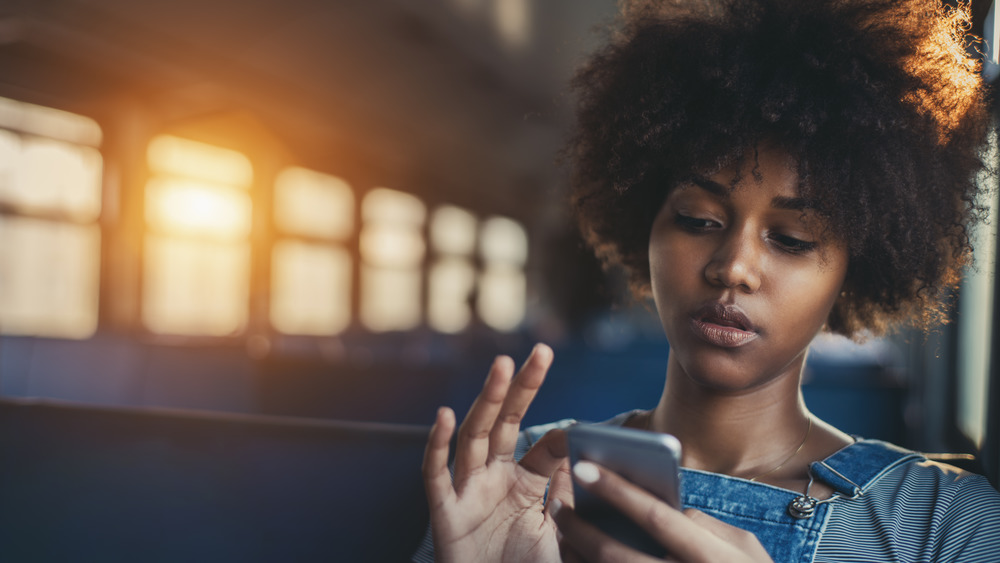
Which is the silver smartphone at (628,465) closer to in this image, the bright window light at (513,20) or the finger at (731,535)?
the finger at (731,535)

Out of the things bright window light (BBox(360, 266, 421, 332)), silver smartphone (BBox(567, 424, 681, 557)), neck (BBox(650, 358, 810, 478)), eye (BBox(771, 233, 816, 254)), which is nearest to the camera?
silver smartphone (BBox(567, 424, 681, 557))

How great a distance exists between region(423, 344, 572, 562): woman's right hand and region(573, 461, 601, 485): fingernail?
143 millimetres

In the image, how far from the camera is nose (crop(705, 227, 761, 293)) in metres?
1.00

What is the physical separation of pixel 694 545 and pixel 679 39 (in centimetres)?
88

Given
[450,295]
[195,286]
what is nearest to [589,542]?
[195,286]

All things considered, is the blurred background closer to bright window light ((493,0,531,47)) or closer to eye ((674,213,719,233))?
bright window light ((493,0,531,47))

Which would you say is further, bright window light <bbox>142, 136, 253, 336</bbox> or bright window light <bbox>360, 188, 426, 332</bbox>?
bright window light <bbox>360, 188, 426, 332</bbox>

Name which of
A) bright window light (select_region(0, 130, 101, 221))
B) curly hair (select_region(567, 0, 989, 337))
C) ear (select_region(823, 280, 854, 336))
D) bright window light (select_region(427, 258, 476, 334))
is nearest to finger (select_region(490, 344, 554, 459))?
curly hair (select_region(567, 0, 989, 337))

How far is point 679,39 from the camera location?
124 centimetres

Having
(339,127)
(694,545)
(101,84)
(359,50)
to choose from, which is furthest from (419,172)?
(694,545)

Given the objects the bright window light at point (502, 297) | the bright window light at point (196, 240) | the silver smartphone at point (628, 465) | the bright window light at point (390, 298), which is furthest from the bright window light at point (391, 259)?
the silver smartphone at point (628, 465)

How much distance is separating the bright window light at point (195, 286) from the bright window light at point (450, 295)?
11.9 feet

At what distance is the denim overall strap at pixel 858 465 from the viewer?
41.5 inches

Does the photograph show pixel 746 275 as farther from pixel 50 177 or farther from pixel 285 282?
pixel 285 282
